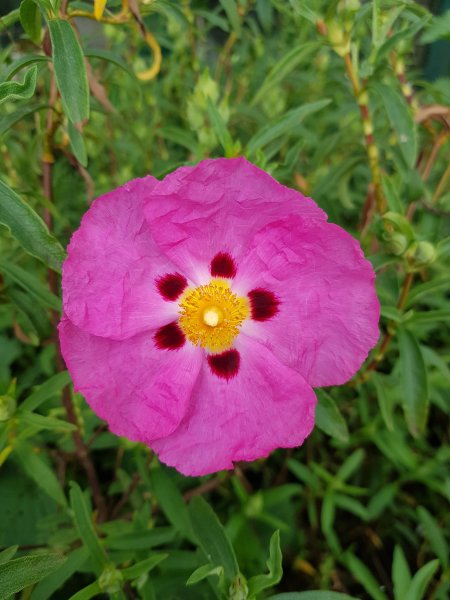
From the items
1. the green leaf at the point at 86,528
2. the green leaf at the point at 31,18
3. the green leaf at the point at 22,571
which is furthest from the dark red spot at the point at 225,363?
the green leaf at the point at 31,18

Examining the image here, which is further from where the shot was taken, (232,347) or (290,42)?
(290,42)

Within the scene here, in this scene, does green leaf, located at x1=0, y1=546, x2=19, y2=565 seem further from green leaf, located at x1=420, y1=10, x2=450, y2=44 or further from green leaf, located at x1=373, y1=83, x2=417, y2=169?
green leaf, located at x1=420, y1=10, x2=450, y2=44

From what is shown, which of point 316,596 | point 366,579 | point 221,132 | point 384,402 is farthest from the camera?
point 366,579

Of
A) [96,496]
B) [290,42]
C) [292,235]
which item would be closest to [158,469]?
[96,496]

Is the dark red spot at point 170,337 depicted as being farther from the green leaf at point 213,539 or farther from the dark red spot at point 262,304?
the green leaf at point 213,539

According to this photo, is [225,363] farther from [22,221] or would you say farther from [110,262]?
[22,221]

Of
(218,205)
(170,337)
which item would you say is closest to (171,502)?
(170,337)

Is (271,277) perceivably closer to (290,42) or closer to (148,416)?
(148,416)

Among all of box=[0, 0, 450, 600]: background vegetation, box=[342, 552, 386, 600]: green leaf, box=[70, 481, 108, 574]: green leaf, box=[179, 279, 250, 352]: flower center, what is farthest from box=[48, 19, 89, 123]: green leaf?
box=[342, 552, 386, 600]: green leaf
